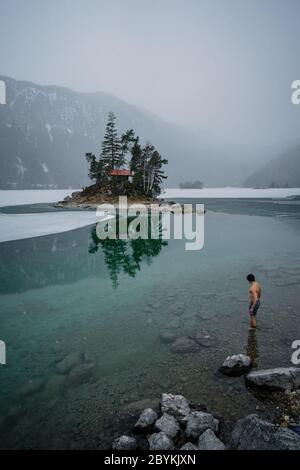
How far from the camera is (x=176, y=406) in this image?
7266 millimetres

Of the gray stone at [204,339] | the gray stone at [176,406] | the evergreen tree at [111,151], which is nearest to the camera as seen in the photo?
the gray stone at [176,406]

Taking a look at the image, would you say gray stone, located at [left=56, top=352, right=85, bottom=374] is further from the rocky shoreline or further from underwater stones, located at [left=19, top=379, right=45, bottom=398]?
the rocky shoreline

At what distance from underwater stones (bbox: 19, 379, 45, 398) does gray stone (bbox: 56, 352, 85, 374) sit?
720 millimetres

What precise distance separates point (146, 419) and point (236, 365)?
136 inches

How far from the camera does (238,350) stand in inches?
392

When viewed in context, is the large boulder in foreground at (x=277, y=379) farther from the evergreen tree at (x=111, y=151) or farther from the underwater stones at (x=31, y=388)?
the evergreen tree at (x=111, y=151)

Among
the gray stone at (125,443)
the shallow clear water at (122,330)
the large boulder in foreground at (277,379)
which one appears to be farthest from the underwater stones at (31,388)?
the large boulder in foreground at (277,379)

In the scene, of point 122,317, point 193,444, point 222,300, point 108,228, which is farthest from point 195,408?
point 108,228

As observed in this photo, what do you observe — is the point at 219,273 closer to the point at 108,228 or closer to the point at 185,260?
the point at 185,260

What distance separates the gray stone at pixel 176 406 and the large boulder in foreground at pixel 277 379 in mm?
2148

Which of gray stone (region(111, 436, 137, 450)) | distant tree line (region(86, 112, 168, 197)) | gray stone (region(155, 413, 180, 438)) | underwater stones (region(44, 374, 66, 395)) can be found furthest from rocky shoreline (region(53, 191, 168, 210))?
gray stone (region(111, 436, 137, 450))

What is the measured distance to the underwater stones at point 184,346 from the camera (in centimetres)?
1017

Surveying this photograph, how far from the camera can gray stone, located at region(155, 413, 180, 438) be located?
21.0ft
